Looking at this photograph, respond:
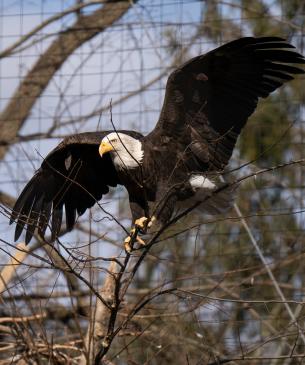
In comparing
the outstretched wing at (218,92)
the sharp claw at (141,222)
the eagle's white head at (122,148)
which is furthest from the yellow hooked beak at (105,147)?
the sharp claw at (141,222)

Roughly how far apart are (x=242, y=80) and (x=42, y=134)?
2.79 meters

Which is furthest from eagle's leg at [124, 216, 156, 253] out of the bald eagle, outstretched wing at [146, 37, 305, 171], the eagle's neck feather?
outstretched wing at [146, 37, 305, 171]

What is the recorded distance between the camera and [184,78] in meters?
4.30

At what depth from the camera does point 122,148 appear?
4.46 meters

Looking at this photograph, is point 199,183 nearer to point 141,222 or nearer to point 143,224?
point 141,222

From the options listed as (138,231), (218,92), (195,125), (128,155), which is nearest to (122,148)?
(128,155)

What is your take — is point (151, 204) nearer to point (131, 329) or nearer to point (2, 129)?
point (131, 329)

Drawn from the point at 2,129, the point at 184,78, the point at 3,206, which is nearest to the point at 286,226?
the point at 2,129

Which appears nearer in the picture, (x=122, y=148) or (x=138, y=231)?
(x=138, y=231)

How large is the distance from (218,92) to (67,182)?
0.90 meters

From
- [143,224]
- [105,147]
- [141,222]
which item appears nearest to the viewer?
[143,224]

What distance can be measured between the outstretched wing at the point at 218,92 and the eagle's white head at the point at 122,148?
10 centimetres

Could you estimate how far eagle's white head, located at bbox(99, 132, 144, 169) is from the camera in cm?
438

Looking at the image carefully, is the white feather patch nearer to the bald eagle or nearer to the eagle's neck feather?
the bald eagle
